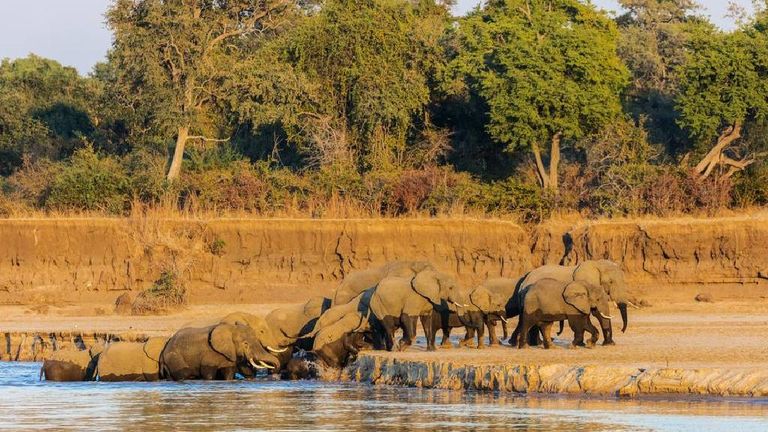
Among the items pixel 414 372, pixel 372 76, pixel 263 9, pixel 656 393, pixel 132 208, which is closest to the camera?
pixel 656 393

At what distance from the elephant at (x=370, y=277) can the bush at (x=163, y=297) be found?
834 cm

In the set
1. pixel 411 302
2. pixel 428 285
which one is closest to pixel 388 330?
Answer: pixel 411 302

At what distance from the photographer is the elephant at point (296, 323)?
26047 millimetres

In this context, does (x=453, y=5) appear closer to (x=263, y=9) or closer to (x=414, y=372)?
(x=263, y=9)

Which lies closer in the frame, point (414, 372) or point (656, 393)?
point (656, 393)

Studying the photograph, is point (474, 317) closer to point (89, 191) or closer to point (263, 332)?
point (263, 332)

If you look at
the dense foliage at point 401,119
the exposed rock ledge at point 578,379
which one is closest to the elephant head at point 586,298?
the exposed rock ledge at point 578,379

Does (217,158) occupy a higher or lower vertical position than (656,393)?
higher

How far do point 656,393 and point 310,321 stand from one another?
328 inches

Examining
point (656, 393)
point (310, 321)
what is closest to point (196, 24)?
point (310, 321)

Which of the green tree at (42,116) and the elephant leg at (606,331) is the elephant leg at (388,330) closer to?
the elephant leg at (606,331)

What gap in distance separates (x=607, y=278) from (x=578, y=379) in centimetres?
780

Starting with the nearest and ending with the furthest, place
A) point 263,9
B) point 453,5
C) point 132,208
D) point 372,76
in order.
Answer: point 132,208, point 372,76, point 263,9, point 453,5

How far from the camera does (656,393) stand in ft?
64.8
